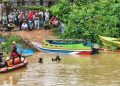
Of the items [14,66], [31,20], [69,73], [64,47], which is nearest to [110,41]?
[64,47]

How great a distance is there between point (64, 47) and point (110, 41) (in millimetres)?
3057

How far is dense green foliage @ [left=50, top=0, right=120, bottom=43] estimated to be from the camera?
34.5 meters

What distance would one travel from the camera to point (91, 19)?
35.0m

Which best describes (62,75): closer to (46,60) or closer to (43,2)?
(46,60)

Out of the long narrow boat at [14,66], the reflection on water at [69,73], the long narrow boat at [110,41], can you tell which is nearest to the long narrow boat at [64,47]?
the reflection on water at [69,73]

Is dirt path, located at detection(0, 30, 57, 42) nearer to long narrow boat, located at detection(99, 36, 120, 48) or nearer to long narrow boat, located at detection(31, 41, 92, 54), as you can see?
long narrow boat, located at detection(31, 41, 92, 54)

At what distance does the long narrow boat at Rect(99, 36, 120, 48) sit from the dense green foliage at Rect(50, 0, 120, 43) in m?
0.89

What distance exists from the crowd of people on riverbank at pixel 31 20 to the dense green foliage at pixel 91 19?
62cm

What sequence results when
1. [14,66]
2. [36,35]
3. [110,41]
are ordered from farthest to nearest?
[36,35] < [110,41] < [14,66]

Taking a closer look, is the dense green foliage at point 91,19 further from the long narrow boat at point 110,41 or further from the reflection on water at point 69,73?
the reflection on water at point 69,73

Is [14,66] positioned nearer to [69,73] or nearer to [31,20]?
[69,73]

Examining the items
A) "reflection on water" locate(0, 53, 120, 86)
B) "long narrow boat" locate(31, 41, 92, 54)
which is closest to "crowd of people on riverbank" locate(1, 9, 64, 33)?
"long narrow boat" locate(31, 41, 92, 54)

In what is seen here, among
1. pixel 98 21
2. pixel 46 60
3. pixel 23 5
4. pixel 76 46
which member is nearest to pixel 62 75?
pixel 46 60

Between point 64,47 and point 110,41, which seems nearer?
point 64,47
